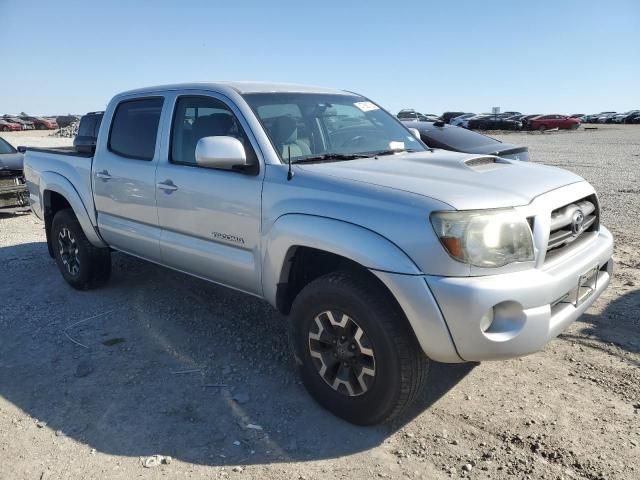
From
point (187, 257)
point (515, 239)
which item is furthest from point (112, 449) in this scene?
point (515, 239)

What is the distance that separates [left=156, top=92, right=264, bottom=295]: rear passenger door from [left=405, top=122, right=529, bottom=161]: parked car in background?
4.42m

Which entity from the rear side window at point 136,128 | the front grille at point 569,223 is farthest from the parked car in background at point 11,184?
the front grille at point 569,223

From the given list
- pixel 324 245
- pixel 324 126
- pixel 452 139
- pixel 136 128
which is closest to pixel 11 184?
pixel 136 128

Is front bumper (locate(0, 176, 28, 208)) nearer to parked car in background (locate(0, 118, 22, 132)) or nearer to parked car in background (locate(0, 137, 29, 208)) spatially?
parked car in background (locate(0, 137, 29, 208))

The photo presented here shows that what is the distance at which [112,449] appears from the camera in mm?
2904

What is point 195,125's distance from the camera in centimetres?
397

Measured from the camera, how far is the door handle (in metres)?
3.91

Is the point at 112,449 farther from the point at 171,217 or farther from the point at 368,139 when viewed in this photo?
the point at 368,139

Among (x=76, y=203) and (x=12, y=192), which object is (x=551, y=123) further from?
(x=76, y=203)

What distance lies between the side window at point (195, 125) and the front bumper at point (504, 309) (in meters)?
1.78

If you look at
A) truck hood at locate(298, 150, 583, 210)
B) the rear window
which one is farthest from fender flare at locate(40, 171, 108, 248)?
the rear window

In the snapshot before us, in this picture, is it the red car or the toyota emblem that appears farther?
the red car

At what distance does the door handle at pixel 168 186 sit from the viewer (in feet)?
12.8

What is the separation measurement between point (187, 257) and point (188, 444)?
1.44m
